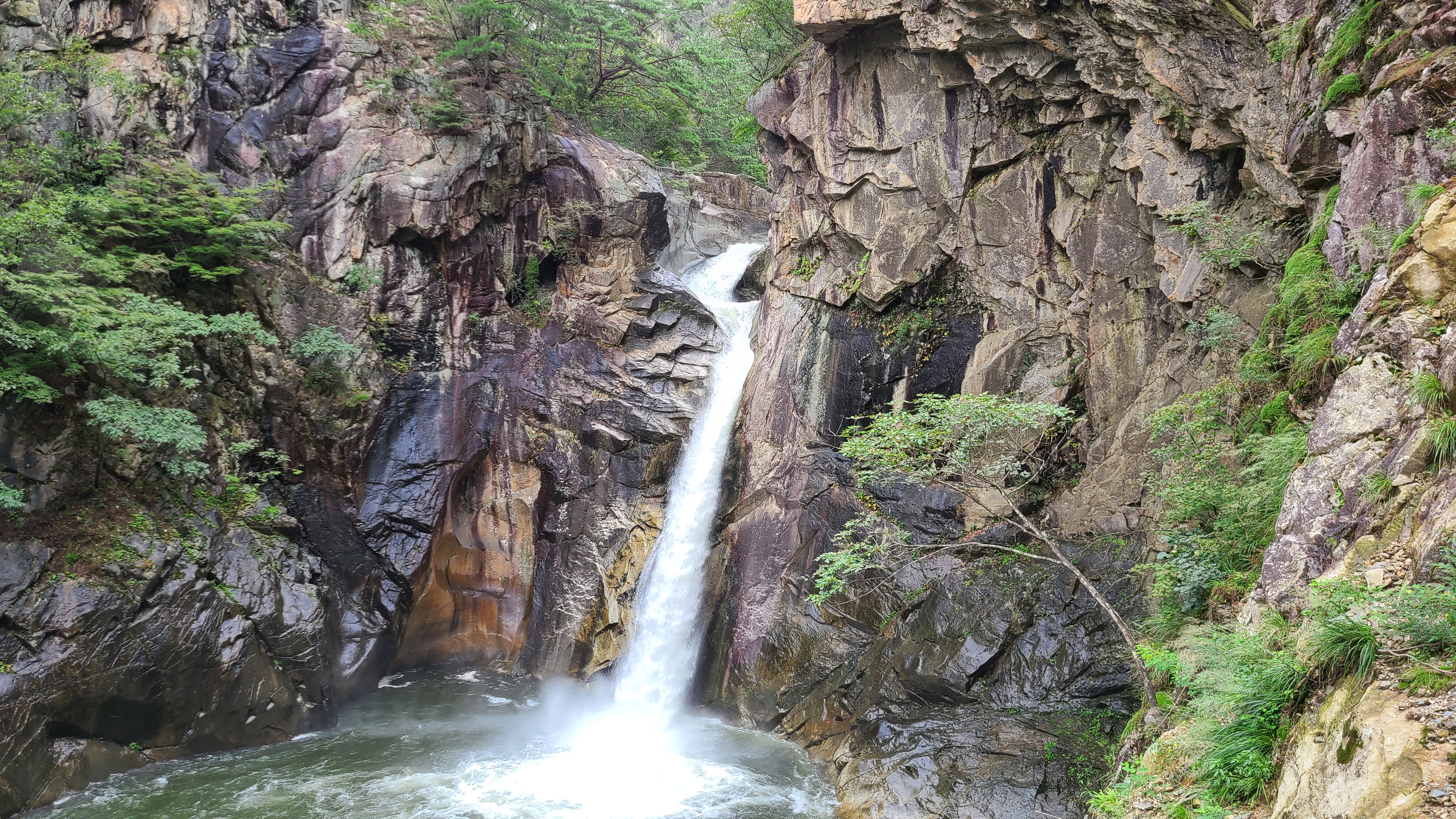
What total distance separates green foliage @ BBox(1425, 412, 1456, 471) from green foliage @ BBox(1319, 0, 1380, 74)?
467cm

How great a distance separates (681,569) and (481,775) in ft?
18.4

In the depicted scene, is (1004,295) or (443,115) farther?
(443,115)

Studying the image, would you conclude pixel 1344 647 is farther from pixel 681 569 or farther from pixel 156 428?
pixel 156 428

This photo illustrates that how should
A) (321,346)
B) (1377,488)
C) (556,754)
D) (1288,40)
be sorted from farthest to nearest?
1. (321,346)
2. (556,754)
3. (1288,40)
4. (1377,488)

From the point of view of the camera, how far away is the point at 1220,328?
10547 millimetres

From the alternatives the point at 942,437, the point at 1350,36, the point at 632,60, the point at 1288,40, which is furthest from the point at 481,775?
the point at 632,60

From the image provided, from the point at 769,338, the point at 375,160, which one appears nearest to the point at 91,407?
the point at 375,160

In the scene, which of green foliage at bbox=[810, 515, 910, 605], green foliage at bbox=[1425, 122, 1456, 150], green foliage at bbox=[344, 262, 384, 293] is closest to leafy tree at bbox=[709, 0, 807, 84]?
green foliage at bbox=[344, 262, 384, 293]

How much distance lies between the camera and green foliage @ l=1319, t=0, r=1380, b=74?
7.75 metres

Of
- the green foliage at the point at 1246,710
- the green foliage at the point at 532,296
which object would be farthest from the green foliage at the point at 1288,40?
the green foliage at the point at 532,296

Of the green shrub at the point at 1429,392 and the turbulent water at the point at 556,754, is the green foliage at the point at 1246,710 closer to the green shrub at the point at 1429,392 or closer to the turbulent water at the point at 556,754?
the green shrub at the point at 1429,392

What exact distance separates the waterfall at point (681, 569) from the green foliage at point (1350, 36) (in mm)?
11976

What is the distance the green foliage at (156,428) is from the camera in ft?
40.8

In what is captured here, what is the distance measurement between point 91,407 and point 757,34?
18.5 metres
